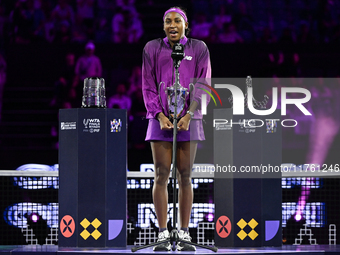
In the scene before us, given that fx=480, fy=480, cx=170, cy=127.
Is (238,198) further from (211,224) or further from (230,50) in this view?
(230,50)

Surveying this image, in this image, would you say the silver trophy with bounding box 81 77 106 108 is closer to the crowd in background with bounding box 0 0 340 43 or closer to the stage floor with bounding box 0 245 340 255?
the stage floor with bounding box 0 245 340 255

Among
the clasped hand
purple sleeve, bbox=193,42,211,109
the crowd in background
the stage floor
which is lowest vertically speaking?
the stage floor

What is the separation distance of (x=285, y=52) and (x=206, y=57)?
16.1 feet

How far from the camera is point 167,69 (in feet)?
13.2

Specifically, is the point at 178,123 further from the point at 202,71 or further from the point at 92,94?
the point at 92,94

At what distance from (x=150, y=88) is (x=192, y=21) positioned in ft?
17.9

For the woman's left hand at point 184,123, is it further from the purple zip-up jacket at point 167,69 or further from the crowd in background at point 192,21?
the crowd in background at point 192,21

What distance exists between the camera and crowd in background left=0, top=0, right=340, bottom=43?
8945 millimetres

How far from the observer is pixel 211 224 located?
5027 millimetres

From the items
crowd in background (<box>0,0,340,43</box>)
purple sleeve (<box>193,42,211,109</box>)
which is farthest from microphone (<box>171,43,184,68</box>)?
crowd in background (<box>0,0,340,43</box>)

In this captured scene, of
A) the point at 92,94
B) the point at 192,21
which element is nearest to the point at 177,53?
the point at 92,94

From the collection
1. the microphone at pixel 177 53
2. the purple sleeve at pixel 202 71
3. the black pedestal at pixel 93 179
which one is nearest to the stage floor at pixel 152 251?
the black pedestal at pixel 93 179

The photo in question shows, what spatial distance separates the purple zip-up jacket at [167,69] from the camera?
Answer: 3988 millimetres

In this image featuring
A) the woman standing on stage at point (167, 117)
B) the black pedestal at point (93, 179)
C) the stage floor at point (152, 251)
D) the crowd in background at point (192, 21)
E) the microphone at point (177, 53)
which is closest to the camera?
the microphone at point (177, 53)
